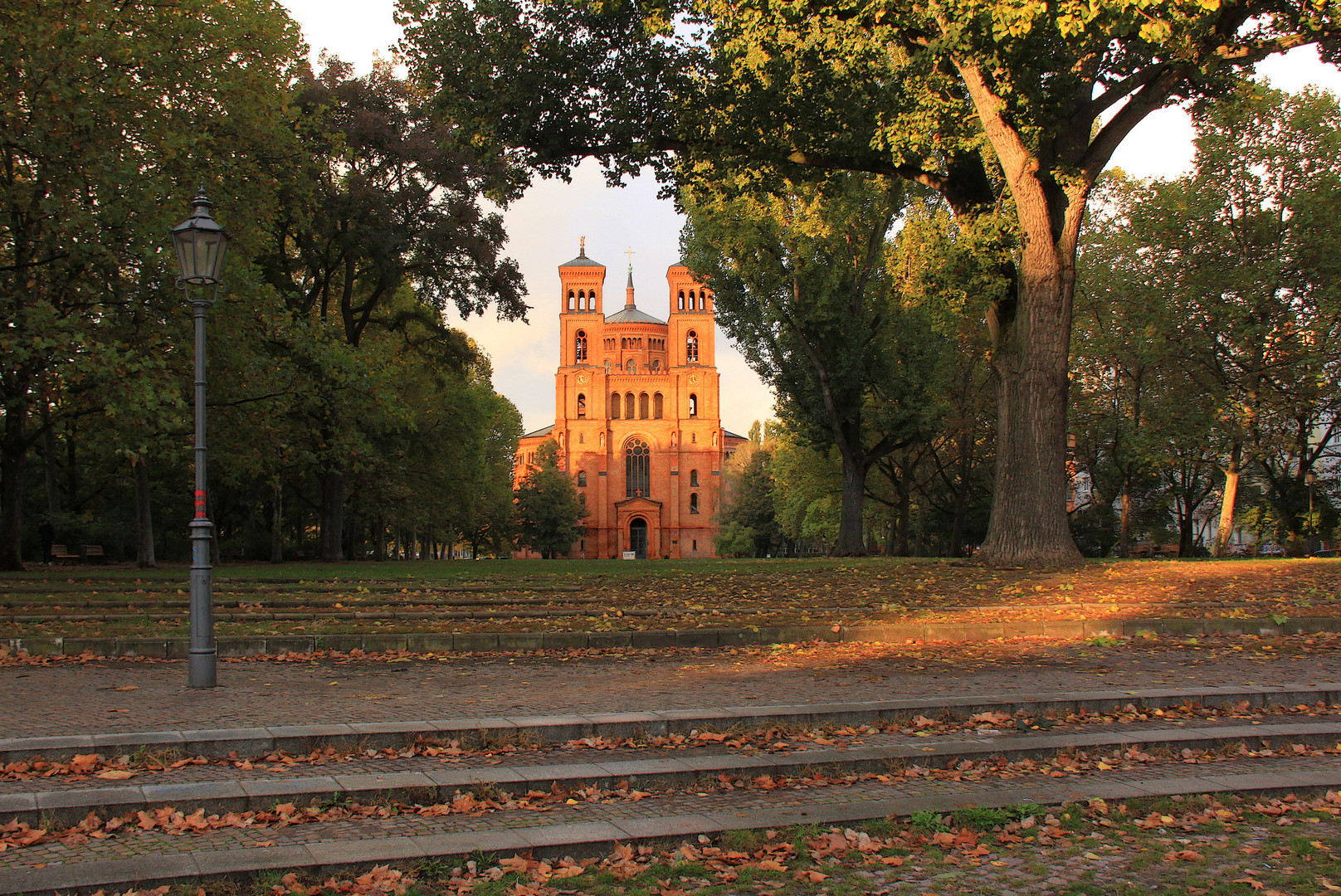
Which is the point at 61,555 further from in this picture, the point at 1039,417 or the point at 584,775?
the point at 584,775

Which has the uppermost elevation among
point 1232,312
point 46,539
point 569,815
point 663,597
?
point 1232,312

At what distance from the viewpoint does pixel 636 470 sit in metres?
90.8

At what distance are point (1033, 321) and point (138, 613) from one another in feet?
44.7

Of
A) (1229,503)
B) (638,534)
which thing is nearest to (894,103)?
(1229,503)

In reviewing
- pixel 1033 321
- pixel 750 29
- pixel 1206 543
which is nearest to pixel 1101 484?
pixel 1033 321

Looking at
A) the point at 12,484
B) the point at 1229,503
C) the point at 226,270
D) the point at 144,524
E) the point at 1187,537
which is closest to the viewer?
the point at 226,270

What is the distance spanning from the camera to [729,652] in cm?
1047

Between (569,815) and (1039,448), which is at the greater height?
(1039,448)

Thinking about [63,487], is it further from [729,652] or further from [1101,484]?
[1101,484]

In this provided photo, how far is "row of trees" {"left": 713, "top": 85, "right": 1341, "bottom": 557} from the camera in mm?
29000

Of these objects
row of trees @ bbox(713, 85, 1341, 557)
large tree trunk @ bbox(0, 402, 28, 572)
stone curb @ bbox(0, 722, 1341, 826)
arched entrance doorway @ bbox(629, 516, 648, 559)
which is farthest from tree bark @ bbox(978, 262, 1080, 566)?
arched entrance doorway @ bbox(629, 516, 648, 559)

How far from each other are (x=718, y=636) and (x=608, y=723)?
4675 mm

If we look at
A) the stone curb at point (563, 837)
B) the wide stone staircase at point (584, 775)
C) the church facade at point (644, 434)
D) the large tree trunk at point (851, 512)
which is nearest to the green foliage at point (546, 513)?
the church facade at point (644, 434)

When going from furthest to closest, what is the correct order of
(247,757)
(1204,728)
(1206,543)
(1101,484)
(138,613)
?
(1206,543) → (1101,484) → (138,613) → (1204,728) → (247,757)
